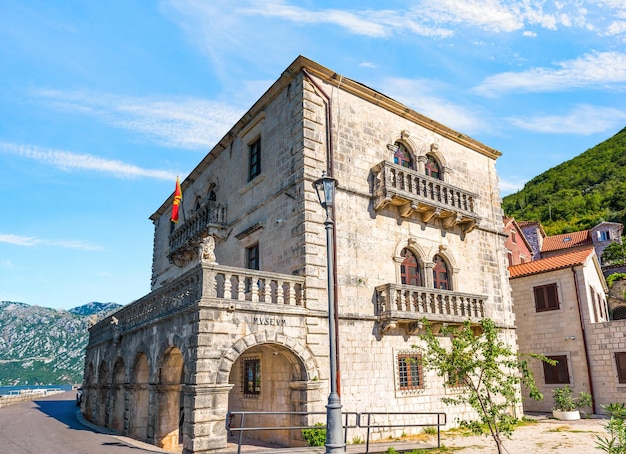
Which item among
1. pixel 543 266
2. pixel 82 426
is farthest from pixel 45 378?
pixel 543 266

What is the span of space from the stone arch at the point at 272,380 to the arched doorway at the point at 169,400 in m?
1.71

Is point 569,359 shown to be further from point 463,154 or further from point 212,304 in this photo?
point 212,304

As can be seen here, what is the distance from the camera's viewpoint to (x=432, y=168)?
18.9 m

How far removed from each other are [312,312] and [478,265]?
8.70 meters

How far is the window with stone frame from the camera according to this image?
18.7 metres

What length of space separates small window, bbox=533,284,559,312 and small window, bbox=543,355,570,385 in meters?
2.19

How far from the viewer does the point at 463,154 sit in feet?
66.3

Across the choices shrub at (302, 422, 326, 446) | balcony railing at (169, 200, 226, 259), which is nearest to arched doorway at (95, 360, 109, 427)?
balcony railing at (169, 200, 226, 259)

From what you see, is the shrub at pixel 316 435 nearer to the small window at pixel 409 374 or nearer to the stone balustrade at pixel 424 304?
the small window at pixel 409 374

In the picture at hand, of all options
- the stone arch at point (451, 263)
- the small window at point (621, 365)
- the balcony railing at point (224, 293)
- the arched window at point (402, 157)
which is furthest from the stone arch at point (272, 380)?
the small window at point (621, 365)

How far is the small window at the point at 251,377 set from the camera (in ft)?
50.1

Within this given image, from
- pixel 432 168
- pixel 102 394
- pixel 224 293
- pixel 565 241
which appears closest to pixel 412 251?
pixel 432 168

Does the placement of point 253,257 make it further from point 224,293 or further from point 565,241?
point 565,241

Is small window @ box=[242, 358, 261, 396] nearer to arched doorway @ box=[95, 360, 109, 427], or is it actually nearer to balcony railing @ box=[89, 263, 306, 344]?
balcony railing @ box=[89, 263, 306, 344]
